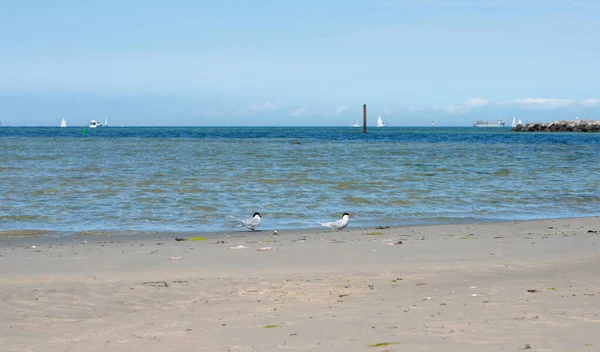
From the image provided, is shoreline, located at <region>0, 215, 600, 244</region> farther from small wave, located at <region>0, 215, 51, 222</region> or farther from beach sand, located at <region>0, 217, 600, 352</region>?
small wave, located at <region>0, 215, 51, 222</region>

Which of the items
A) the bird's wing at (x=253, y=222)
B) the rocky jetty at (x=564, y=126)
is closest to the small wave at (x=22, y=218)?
the bird's wing at (x=253, y=222)

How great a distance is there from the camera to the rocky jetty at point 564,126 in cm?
12781

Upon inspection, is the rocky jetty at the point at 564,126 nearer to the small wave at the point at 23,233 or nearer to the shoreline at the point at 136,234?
the shoreline at the point at 136,234

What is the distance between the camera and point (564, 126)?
440 feet

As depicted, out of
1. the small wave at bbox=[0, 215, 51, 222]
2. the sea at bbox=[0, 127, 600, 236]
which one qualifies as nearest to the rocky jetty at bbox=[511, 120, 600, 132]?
the sea at bbox=[0, 127, 600, 236]

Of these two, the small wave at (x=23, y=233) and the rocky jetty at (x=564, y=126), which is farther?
the rocky jetty at (x=564, y=126)

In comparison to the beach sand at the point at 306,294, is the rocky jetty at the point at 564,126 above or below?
below

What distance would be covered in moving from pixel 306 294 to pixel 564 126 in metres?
134

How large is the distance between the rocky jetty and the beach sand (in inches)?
4852

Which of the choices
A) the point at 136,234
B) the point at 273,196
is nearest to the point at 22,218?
the point at 136,234

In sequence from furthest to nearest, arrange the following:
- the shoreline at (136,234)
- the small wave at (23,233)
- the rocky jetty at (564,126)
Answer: the rocky jetty at (564,126) → the small wave at (23,233) → the shoreline at (136,234)

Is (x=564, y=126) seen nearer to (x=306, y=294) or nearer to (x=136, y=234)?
(x=136, y=234)

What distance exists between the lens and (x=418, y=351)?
564 centimetres

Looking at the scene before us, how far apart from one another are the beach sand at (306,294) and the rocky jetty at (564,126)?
12324 cm
